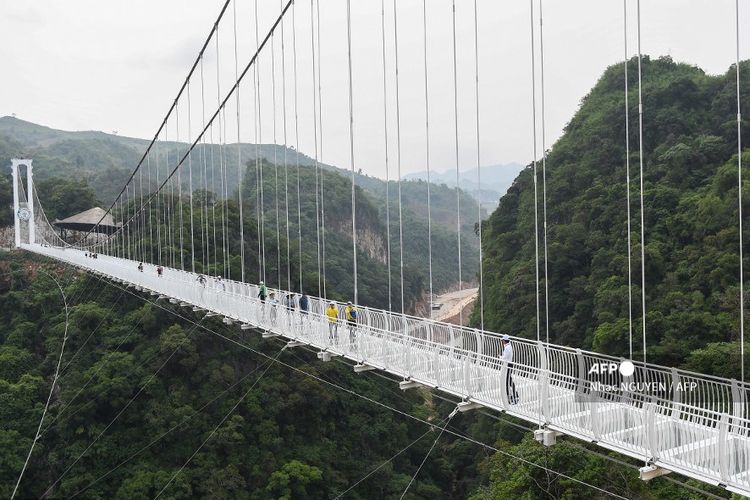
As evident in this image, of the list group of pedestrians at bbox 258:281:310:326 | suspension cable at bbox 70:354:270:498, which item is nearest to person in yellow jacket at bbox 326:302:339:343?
group of pedestrians at bbox 258:281:310:326

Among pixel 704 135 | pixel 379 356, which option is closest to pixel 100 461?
pixel 379 356

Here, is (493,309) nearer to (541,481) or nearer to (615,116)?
(615,116)

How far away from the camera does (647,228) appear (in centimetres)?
1961

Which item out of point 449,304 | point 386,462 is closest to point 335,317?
point 386,462

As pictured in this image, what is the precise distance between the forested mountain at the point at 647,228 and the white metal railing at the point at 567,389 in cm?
790

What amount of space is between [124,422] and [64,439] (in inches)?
62.2

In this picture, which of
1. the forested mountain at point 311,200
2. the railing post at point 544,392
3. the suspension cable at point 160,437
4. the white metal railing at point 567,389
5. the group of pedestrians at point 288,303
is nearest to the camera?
the white metal railing at point 567,389

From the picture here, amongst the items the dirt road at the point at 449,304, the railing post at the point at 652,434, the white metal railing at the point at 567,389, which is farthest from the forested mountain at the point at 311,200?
the railing post at the point at 652,434

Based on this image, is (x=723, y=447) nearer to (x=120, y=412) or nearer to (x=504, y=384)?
(x=504, y=384)

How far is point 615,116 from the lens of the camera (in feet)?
81.6

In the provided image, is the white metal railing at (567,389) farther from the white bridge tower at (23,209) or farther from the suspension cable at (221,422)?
the white bridge tower at (23,209)

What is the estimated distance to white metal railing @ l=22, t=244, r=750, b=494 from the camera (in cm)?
498

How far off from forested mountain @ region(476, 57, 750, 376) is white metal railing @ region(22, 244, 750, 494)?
25.9ft

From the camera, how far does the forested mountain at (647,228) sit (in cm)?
1659
